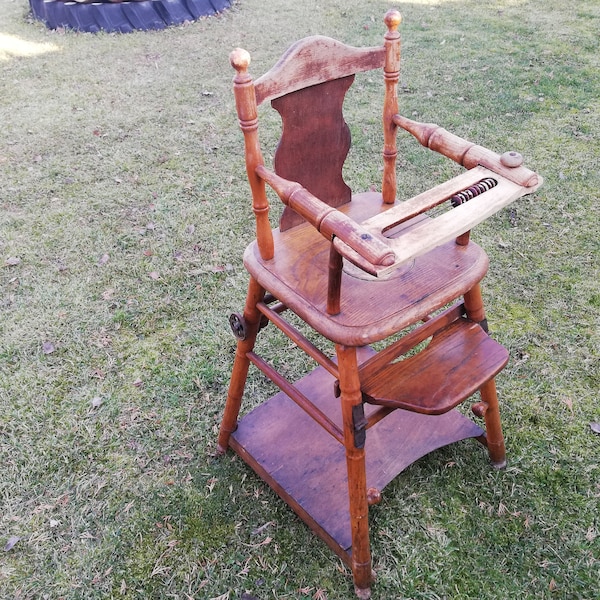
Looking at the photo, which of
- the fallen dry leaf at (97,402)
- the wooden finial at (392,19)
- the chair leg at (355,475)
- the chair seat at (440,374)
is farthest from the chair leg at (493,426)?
the fallen dry leaf at (97,402)

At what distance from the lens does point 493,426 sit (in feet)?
6.81

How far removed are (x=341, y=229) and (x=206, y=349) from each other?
1.59m

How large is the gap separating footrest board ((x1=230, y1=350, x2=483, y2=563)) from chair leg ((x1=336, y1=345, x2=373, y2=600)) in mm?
116

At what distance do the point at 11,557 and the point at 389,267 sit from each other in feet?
5.83

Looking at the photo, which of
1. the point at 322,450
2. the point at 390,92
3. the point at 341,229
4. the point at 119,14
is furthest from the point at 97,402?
the point at 119,14

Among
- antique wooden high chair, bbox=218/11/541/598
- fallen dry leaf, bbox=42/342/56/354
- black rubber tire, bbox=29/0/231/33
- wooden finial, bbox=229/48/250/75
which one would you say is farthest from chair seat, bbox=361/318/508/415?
black rubber tire, bbox=29/0/231/33

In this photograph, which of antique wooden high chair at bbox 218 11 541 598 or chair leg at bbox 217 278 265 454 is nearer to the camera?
A: antique wooden high chair at bbox 218 11 541 598

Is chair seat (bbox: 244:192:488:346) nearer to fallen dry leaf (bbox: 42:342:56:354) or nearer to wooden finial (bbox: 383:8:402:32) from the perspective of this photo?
wooden finial (bbox: 383:8:402:32)

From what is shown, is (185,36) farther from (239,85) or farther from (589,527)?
(589,527)

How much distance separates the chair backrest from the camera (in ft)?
5.08

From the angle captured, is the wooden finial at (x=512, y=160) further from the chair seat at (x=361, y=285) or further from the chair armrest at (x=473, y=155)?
the chair seat at (x=361, y=285)

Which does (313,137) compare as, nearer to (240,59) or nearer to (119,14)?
(240,59)

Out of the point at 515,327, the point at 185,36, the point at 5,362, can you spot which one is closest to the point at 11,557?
the point at 5,362

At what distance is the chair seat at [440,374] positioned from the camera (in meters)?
1.66
